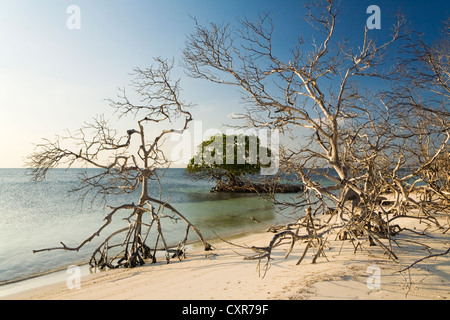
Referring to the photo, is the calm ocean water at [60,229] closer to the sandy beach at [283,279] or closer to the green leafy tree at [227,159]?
the sandy beach at [283,279]

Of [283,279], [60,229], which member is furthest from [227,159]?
[283,279]

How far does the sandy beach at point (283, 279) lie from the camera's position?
159 inches

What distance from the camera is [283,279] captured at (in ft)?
15.8

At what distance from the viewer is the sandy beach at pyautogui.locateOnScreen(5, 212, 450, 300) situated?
4.05m

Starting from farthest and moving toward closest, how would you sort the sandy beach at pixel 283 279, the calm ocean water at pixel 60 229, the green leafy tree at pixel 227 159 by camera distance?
the green leafy tree at pixel 227 159
the calm ocean water at pixel 60 229
the sandy beach at pixel 283 279

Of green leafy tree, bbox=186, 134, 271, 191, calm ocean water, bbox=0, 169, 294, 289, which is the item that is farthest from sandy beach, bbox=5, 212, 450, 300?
green leafy tree, bbox=186, 134, 271, 191

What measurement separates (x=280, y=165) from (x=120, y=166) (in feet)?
12.8

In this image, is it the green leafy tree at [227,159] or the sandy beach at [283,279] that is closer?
the sandy beach at [283,279]

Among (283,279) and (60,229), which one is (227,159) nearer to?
(60,229)

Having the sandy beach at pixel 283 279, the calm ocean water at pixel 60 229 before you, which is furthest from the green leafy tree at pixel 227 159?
the sandy beach at pixel 283 279

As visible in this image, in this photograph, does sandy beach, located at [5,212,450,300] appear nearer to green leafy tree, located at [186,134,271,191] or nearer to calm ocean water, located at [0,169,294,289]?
calm ocean water, located at [0,169,294,289]

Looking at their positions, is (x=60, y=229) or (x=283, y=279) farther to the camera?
(x=60, y=229)
